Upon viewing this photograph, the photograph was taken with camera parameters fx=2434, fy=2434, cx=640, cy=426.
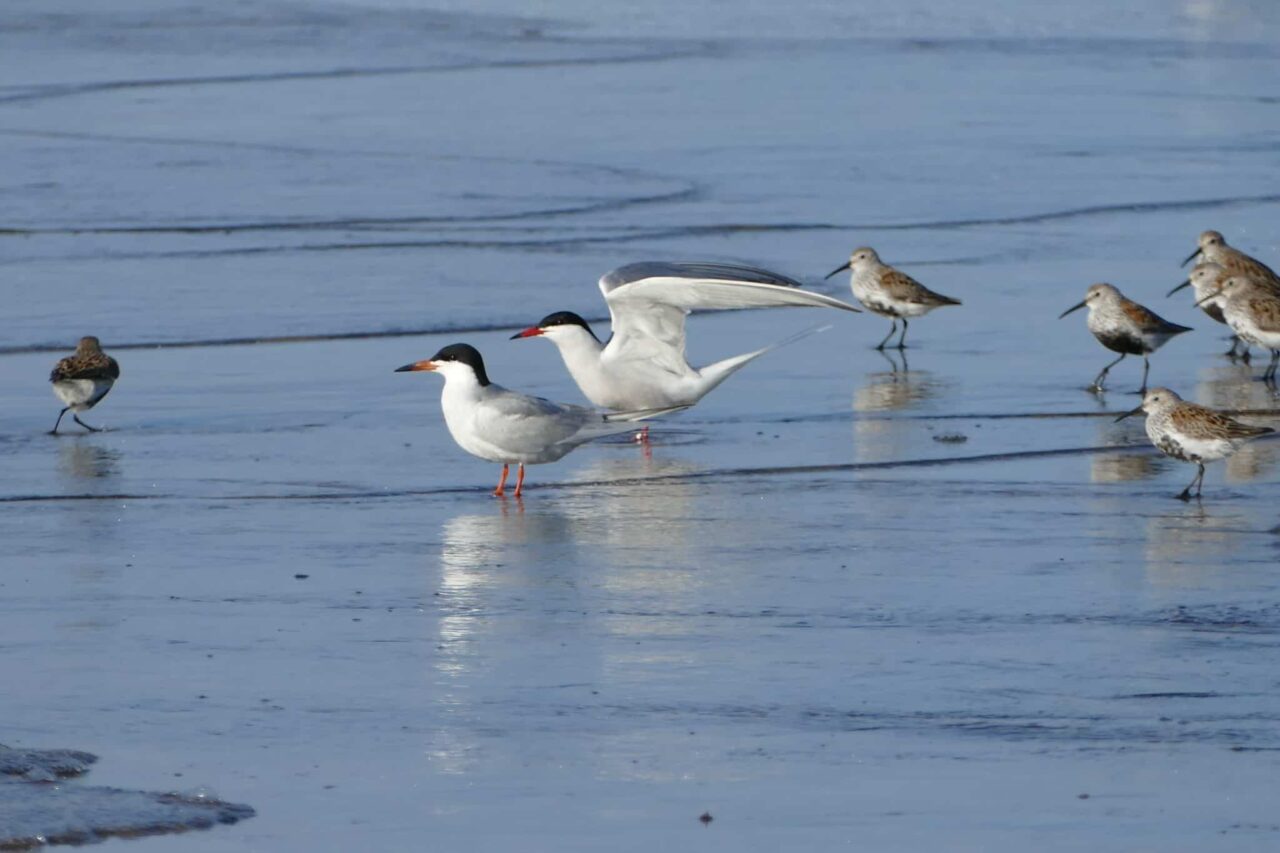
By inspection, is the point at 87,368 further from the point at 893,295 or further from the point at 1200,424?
the point at 1200,424

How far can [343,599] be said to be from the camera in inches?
309

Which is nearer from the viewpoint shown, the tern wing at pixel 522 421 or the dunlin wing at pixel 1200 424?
the dunlin wing at pixel 1200 424

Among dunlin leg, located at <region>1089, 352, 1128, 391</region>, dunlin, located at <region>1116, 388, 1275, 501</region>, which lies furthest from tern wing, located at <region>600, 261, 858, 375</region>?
dunlin, located at <region>1116, 388, 1275, 501</region>

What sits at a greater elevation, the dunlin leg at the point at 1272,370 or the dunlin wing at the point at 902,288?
the dunlin wing at the point at 902,288

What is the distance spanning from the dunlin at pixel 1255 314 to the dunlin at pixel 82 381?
5778 millimetres

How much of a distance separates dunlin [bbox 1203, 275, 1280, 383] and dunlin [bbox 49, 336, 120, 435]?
578 centimetres

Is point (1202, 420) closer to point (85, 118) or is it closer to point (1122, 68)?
point (85, 118)

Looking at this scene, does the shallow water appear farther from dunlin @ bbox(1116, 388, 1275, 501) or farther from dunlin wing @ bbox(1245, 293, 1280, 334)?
dunlin wing @ bbox(1245, 293, 1280, 334)

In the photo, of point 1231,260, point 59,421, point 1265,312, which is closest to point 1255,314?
point 1265,312

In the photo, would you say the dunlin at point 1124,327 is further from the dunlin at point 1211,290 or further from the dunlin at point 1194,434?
the dunlin at point 1194,434

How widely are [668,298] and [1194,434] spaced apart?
321 cm

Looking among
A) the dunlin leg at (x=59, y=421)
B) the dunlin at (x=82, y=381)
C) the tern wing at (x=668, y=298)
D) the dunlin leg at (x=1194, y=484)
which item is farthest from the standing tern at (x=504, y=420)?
the dunlin leg at (x=1194, y=484)

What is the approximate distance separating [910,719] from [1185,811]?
956mm

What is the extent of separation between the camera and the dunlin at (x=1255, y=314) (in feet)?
41.3
